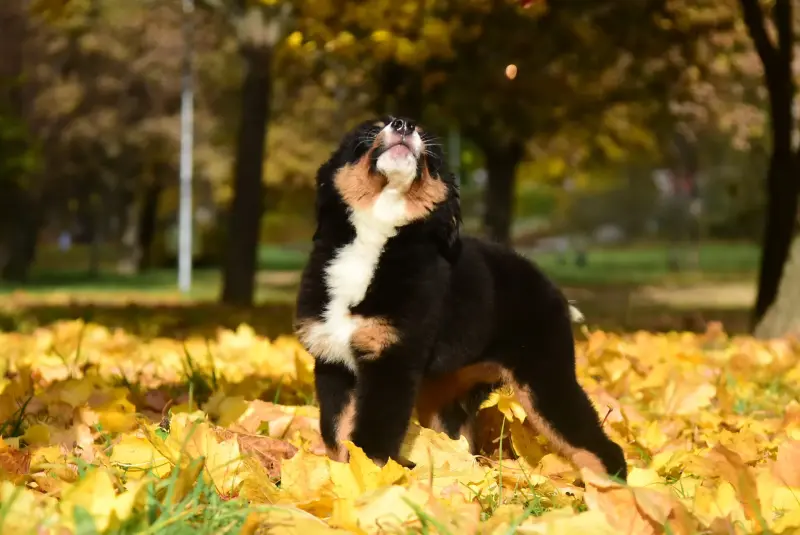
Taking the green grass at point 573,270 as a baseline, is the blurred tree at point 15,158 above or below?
above

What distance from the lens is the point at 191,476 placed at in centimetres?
251

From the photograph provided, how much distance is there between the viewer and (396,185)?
11.1 feet

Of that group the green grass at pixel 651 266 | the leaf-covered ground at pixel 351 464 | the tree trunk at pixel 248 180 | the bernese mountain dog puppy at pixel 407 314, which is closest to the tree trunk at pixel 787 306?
the leaf-covered ground at pixel 351 464

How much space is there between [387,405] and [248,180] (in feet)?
35.7

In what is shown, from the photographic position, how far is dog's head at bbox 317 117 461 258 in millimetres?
3367

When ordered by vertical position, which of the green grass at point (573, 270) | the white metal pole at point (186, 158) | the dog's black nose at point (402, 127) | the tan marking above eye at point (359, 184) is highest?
the dog's black nose at point (402, 127)

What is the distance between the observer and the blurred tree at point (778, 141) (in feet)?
30.8

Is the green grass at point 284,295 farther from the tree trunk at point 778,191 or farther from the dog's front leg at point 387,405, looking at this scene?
the dog's front leg at point 387,405

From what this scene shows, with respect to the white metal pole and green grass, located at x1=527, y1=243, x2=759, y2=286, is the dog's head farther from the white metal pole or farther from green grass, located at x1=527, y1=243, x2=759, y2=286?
the white metal pole

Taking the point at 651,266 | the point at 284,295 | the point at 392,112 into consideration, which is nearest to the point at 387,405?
the point at 392,112

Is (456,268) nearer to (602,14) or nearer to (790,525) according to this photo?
(790,525)

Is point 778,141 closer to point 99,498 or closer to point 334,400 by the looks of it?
point 334,400

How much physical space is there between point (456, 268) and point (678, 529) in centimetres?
137

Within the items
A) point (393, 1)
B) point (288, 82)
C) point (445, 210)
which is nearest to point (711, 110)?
point (288, 82)
